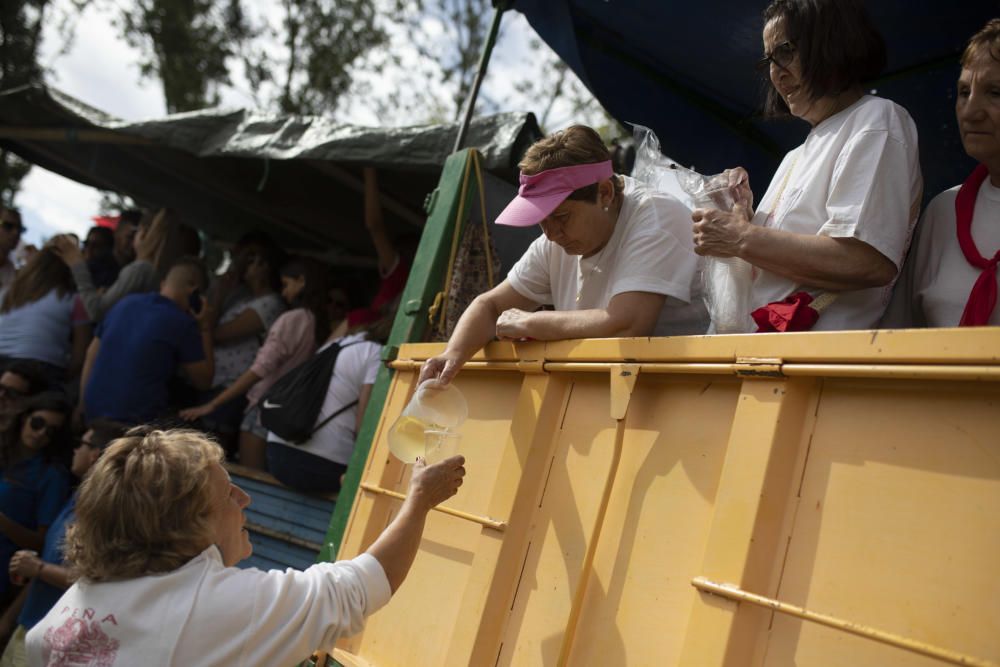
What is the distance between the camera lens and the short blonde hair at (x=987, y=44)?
6.15 ft

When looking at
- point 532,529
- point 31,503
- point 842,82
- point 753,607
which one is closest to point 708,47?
point 842,82

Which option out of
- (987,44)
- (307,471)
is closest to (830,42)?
(987,44)

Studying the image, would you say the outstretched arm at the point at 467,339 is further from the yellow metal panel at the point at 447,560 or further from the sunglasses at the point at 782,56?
the sunglasses at the point at 782,56

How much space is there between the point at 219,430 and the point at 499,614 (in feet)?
10.8

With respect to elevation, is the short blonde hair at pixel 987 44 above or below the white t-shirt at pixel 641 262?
above

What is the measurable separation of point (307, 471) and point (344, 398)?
381 mm

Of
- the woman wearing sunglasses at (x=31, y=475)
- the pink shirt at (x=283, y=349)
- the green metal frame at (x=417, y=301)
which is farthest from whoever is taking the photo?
the pink shirt at (x=283, y=349)

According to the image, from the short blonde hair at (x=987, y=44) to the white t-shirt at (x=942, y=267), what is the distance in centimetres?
29

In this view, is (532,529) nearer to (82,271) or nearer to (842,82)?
(842,82)

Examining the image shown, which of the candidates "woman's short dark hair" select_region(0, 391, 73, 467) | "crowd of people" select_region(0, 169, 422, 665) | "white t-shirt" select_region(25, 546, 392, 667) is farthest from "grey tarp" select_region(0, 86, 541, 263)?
"white t-shirt" select_region(25, 546, 392, 667)

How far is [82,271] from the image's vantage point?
5.68m

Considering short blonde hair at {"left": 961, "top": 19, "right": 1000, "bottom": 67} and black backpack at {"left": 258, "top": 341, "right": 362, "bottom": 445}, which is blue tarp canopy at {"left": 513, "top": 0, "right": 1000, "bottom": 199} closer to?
short blonde hair at {"left": 961, "top": 19, "right": 1000, "bottom": 67}

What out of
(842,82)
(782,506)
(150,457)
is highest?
(842,82)

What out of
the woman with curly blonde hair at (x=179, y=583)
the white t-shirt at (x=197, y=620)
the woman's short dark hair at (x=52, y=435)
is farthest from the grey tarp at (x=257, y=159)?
the white t-shirt at (x=197, y=620)
